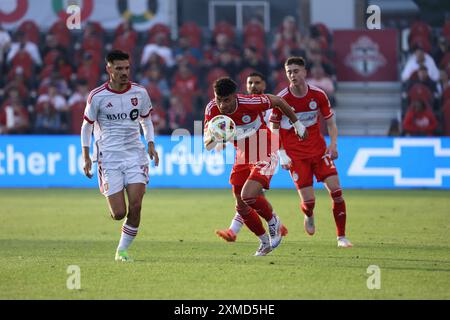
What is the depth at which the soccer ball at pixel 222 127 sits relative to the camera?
10.5 meters

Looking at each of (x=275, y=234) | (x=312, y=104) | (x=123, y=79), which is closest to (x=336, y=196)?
(x=312, y=104)

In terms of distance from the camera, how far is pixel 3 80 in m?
24.5

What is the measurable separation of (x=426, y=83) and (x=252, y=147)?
1279 cm

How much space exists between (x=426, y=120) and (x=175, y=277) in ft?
45.0

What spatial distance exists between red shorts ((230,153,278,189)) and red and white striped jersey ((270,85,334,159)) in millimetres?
833

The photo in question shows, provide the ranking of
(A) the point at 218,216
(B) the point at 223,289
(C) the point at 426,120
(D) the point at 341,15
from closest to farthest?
(B) the point at 223,289, (A) the point at 218,216, (C) the point at 426,120, (D) the point at 341,15

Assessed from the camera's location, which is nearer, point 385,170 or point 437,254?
point 437,254

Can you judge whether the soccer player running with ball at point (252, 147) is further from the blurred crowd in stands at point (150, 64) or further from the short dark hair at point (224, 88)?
the blurred crowd in stands at point (150, 64)

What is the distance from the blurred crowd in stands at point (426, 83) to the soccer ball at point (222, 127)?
11672 mm

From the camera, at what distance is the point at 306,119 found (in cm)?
1213

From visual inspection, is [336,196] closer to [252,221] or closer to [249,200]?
[252,221]

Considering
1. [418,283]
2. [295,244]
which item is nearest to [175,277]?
[418,283]

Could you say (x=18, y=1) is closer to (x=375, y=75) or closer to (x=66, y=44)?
(x=66, y=44)

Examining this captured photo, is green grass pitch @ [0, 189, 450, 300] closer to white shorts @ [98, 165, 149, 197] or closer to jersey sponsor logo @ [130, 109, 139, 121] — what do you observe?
white shorts @ [98, 165, 149, 197]
